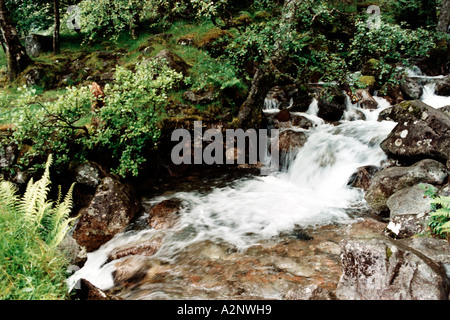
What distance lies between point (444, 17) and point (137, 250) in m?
23.5

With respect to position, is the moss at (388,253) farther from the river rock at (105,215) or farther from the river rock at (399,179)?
the river rock at (105,215)

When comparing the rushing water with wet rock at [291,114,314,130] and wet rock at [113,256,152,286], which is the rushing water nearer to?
wet rock at [113,256,152,286]

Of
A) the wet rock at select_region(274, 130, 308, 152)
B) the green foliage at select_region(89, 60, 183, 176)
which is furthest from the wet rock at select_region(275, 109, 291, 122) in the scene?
the green foliage at select_region(89, 60, 183, 176)

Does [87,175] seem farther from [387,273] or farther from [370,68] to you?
[370,68]

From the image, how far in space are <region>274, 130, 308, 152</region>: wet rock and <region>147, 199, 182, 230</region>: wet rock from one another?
5.37m

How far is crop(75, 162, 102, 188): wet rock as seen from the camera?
8547 millimetres

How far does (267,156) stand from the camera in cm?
1161

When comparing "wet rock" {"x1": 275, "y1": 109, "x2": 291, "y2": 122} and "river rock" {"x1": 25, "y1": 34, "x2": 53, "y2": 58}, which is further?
"river rock" {"x1": 25, "y1": 34, "x2": 53, "y2": 58}

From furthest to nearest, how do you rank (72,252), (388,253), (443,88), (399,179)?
1. (443,88)
2. (399,179)
3. (72,252)
4. (388,253)

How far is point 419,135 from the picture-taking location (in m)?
7.72

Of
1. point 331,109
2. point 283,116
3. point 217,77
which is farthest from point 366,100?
point 217,77

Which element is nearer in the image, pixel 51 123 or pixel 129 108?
pixel 129 108

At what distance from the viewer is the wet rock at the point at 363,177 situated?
8.53 metres

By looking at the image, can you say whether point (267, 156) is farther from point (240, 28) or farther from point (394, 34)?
point (394, 34)
